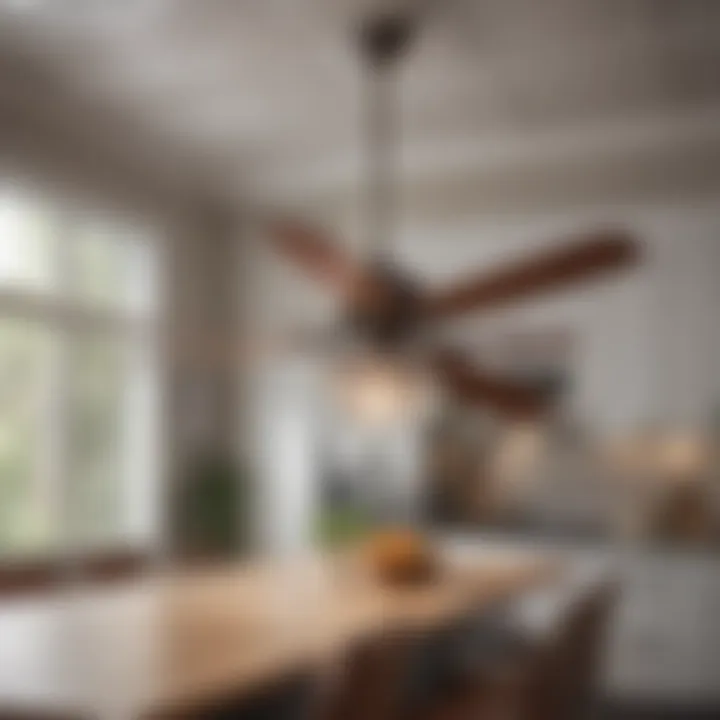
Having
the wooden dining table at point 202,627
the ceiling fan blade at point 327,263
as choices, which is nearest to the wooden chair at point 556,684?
the wooden dining table at point 202,627

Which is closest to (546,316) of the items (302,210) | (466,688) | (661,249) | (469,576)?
(661,249)

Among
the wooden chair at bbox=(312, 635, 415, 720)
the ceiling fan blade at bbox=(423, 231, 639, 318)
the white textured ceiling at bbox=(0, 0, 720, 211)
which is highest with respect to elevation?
the white textured ceiling at bbox=(0, 0, 720, 211)

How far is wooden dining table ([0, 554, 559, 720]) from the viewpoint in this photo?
1784 mm

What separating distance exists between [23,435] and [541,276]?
2.36 m

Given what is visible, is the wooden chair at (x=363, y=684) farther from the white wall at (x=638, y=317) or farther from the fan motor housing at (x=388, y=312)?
the white wall at (x=638, y=317)

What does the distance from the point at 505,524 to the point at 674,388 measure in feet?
3.20

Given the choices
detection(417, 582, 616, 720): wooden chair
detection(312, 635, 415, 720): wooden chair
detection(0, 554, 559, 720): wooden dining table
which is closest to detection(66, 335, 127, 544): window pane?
detection(0, 554, 559, 720): wooden dining table

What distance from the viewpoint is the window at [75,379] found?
4.21m

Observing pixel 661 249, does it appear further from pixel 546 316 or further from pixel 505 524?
pixel 505 524

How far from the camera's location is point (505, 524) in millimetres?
4883

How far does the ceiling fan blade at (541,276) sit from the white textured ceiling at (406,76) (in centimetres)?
94

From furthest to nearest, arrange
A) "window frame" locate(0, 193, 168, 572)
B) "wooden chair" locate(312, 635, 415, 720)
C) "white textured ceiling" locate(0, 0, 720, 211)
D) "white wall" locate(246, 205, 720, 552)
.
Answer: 1. "white wall" locate(246, 205, 720, 552)
2. "window frame" locate(0, 193, 168, 572)
3. "white textured ceiling" locate(0, 0, 720, 211)
4. "wooden chair" locate(312, 635, 415, 720)

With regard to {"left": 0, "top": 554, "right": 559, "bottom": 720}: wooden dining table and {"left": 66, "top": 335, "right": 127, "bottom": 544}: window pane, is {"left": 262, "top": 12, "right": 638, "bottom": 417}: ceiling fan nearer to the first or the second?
{"left": 0, "top": 554, "right": 559, "bottom": 720}: wooden dining table

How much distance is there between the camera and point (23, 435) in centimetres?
424
